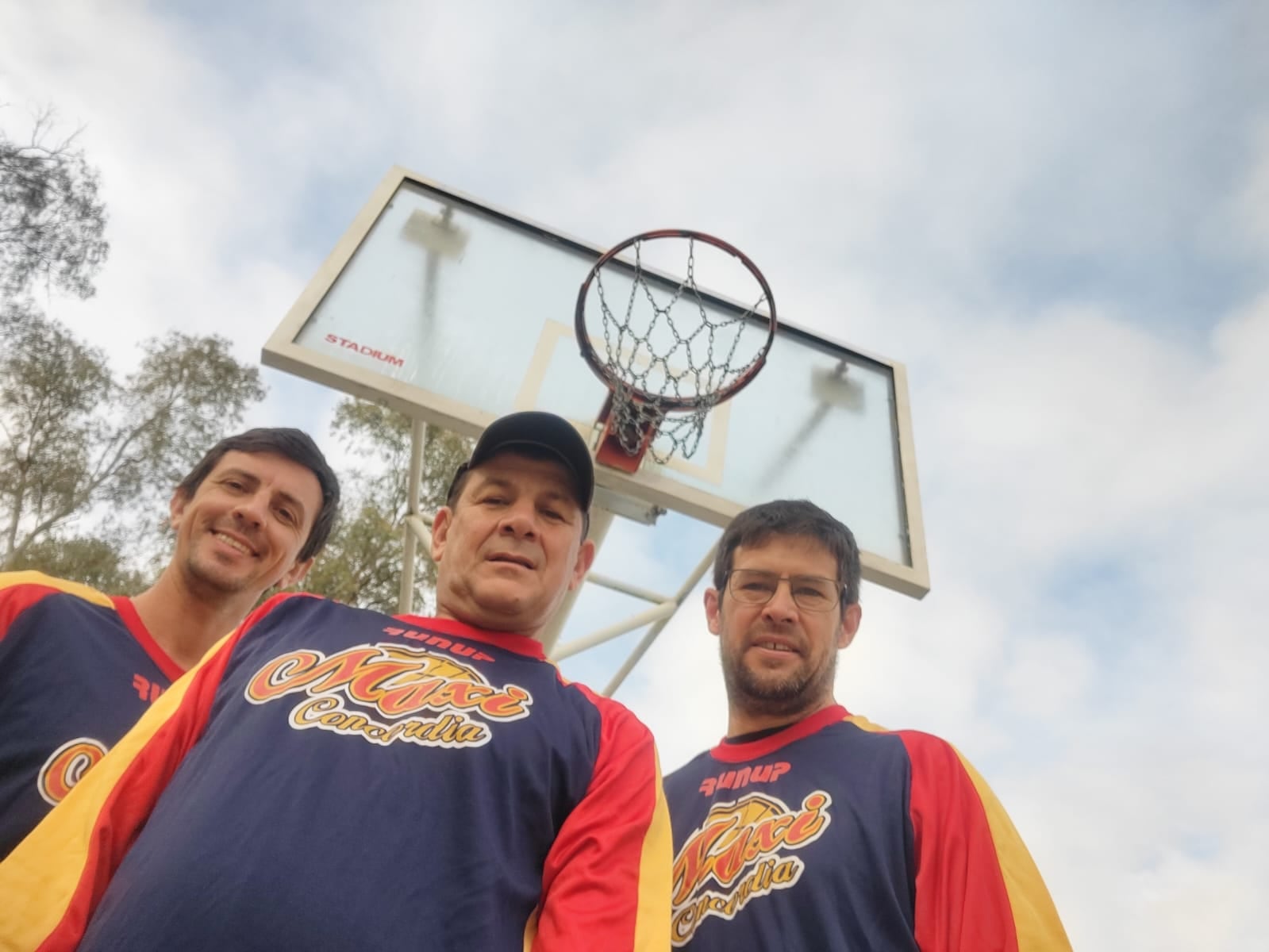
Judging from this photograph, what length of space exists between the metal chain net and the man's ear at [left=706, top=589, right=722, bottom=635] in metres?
1.22

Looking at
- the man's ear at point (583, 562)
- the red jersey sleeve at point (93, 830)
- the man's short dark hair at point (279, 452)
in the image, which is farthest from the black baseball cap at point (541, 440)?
the man's short dark hair at point (279, 452)

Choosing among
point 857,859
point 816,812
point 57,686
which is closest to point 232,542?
point 57,686

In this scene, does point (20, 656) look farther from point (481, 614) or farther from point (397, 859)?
point (397, 859)

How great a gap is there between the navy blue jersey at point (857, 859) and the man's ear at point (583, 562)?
696mm

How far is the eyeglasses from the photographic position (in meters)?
2.43

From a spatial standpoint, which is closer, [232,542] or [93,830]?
[93,830]

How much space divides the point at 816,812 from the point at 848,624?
0.74 meters

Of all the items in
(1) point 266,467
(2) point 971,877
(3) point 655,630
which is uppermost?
(3) point 655,630

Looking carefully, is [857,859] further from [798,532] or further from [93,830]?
[93,830]

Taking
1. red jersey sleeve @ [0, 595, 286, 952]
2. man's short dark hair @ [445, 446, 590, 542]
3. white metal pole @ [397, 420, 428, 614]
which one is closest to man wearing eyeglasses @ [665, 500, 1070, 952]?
man's short dark hair @ [445, 446, 590, 542]

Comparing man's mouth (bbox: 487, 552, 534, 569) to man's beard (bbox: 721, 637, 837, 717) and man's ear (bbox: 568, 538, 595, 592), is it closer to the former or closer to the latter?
man's ear (bbox: 568, 538, 595, 592)

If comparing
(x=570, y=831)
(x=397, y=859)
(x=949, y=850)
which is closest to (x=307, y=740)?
(x=397, y=859)

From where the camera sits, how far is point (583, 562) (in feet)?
7.73

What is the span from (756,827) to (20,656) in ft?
6.09
